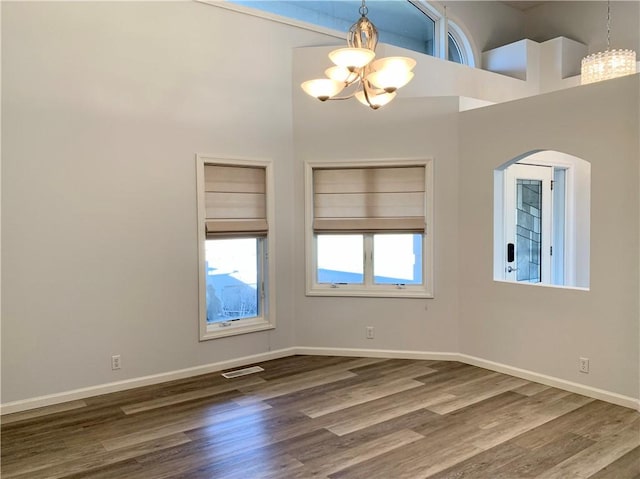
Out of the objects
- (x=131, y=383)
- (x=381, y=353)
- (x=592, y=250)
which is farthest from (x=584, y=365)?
(x=131, y=383)

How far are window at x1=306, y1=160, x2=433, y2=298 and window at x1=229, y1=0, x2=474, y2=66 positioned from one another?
1686mm

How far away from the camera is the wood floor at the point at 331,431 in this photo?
2881mm

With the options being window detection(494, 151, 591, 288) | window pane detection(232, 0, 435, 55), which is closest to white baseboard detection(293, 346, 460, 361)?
window detection(494, 151, 591, 288)

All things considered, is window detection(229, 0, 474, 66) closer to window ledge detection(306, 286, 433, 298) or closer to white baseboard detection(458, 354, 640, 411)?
window ledge detection(306, 286, 433, 298)

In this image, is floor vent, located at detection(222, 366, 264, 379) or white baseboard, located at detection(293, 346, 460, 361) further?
white baseboard, located at detection(293, 346, 460, 361)

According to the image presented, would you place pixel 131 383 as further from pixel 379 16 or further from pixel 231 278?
pixel 379 16

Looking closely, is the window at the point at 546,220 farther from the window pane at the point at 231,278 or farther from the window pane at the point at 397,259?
the window pane at the point at 231,278

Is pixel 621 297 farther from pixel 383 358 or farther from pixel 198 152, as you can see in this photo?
pixel 198 152

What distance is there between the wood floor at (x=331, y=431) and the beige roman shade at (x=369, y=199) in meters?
1.59

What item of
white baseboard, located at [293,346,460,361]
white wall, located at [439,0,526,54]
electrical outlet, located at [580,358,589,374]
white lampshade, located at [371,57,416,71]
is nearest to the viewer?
white lampshade, located at [371,57,416,71]

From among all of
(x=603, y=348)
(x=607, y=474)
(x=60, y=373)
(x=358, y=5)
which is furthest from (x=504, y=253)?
(x=60, y=373)

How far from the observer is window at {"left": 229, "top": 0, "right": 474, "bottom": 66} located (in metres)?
5.17

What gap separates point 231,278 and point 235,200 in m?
0.82

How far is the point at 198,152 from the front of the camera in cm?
457
